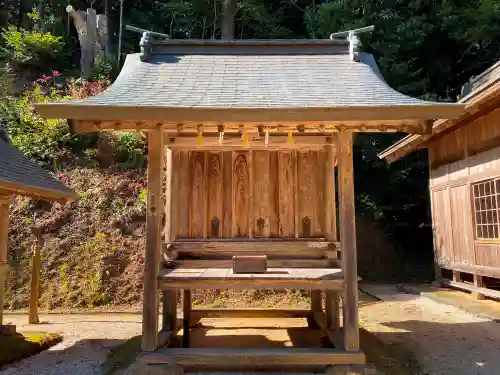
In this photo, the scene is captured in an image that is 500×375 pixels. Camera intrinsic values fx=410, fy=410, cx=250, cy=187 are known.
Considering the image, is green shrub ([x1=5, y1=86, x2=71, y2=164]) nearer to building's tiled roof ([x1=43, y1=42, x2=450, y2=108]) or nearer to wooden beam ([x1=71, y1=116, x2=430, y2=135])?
building's tiled roof ([x1=43, y1=42, x2=450, y2=108])

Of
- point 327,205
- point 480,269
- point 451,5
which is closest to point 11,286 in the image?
point 327,205

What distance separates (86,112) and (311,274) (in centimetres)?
301

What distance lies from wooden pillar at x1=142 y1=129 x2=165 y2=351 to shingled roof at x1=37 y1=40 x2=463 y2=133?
22.3 inches

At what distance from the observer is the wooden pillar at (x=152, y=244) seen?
4.52 meters

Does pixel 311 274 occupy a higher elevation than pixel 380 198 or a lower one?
lower

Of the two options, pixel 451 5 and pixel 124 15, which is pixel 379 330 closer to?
pixel 451 5

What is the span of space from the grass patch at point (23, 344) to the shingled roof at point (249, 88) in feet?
12.0

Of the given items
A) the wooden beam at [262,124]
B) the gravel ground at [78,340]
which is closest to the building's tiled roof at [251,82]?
the wooden beam at [262,124]

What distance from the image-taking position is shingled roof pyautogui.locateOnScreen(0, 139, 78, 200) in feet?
17.9

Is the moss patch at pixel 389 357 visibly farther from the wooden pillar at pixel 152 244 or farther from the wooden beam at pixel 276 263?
the wooden pillar at pixel 152 244

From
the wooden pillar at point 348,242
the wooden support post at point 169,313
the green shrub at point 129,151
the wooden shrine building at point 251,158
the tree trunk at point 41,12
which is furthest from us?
the tree trunk at point 41,12

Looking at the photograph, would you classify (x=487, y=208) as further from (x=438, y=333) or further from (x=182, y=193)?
(x=182, y=193)

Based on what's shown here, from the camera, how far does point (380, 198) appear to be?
1505 centimetres

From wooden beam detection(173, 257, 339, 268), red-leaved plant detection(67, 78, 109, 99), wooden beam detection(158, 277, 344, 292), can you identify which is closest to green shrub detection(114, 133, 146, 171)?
red-leaved plant detection(67, 78, 109, 99)
